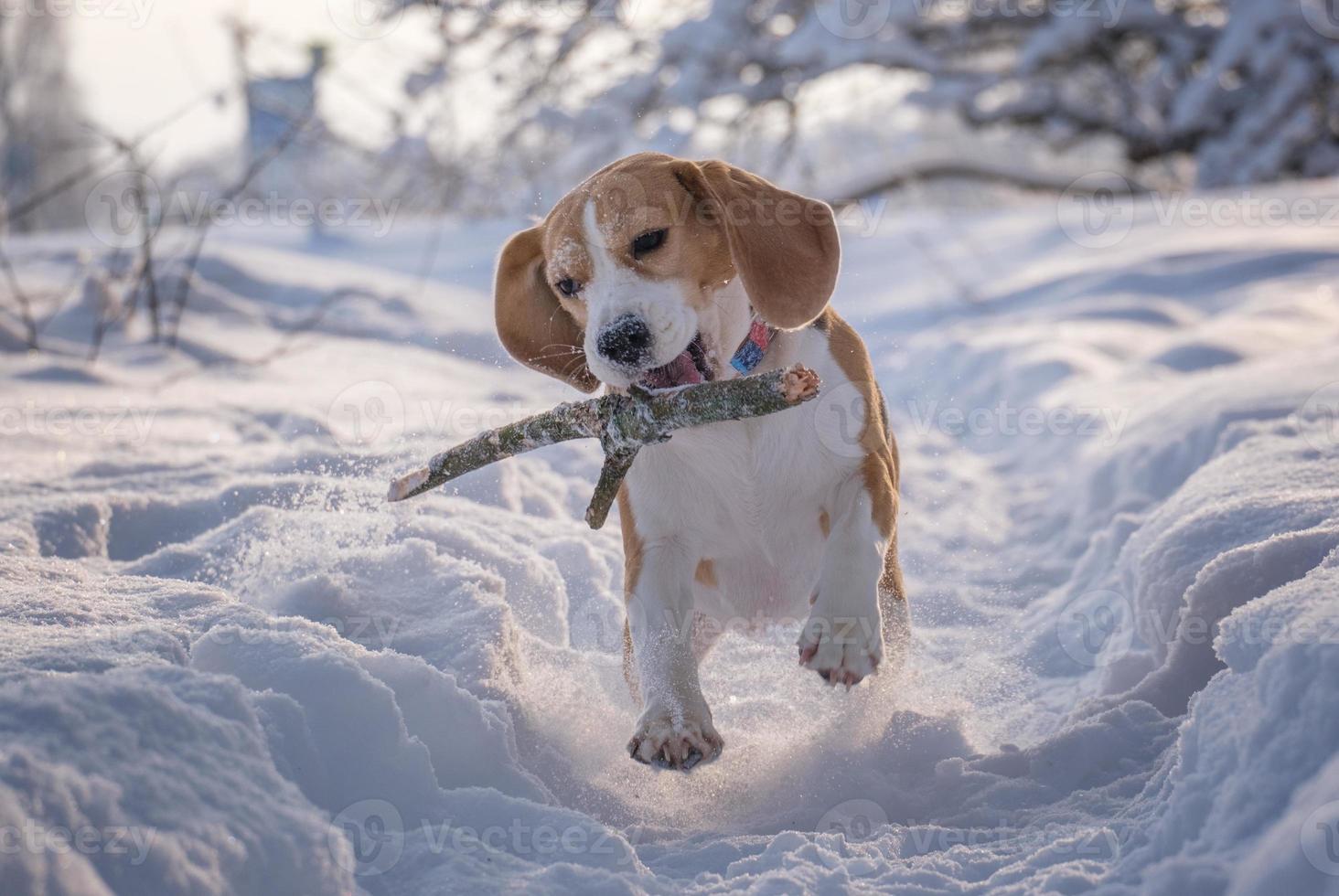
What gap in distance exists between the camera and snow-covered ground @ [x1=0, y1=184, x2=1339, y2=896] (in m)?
1.79

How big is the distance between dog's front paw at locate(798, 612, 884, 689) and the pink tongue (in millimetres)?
589

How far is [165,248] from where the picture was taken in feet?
28.9

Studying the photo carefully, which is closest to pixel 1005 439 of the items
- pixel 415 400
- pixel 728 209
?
pixel 415 400

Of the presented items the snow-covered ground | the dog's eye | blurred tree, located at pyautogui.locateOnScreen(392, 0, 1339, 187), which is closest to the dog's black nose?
the dog's eye

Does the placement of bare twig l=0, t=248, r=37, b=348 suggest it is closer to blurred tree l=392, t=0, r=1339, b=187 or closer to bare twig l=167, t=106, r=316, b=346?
bare twig l=167, t=106, r=316, b=346

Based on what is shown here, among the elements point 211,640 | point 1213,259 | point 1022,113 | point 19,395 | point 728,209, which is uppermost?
point 1022,113

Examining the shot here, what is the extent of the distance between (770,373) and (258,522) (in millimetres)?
A: 1656

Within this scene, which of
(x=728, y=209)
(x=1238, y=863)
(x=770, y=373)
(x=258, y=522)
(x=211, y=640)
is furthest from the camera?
(x=258, y=522)

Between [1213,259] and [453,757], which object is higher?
[1213,259]

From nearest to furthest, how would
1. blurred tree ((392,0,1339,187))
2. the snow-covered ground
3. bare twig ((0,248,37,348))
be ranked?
1. the snow-covered ground
2. bare twig ((0,248,37,348))
3. blurred tree ((392,0,1339,187))

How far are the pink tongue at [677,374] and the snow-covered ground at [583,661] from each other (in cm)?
67

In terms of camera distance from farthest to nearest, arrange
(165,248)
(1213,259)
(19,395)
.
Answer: (165,248)
(1213,259)
(19,395)

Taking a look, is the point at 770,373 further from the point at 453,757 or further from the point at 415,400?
the point at 415,400

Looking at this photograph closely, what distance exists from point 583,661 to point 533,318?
883 millimetres
